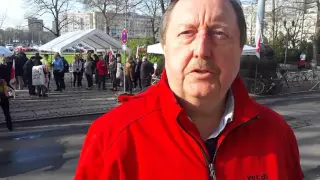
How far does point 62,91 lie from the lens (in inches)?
629

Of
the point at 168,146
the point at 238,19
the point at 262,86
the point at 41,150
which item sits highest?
the point at 238,19

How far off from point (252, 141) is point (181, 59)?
51 centimetres

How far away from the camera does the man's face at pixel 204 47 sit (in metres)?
1.34

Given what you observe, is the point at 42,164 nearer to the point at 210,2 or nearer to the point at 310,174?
the point at 310,174

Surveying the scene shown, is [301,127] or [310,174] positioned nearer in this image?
[310,174]

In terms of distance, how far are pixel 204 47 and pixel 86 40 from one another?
17560 mm

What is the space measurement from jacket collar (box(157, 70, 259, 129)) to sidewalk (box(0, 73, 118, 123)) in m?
9.31

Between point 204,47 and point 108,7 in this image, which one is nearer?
point 204,47

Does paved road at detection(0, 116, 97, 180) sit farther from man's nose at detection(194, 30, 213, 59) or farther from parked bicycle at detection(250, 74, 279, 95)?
parked bicycle at detection(250, 74, 279, 95)

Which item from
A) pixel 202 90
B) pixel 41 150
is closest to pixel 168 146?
pixel 202 90

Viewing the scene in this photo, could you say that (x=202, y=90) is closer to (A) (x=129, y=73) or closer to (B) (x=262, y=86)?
(A) (x=129, y=73)

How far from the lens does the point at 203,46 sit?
1.33 metres

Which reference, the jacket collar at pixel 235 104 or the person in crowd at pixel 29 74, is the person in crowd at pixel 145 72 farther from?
the jacket collar at pixel 235 104

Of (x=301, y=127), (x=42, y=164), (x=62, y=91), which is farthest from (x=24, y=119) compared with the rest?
(x=301, y=127)
